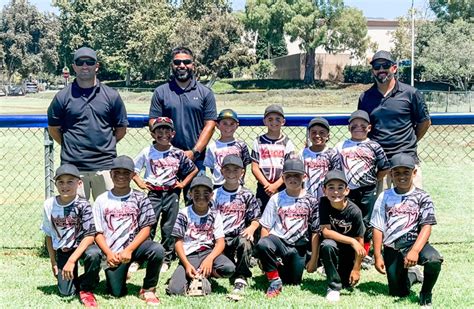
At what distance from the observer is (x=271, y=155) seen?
5750mm

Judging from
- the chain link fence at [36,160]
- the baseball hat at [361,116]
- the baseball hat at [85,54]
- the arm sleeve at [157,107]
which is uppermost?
the baseball hat at [85,54]

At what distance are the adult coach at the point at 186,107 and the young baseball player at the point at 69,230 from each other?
1297 mm

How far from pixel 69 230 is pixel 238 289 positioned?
154 cm

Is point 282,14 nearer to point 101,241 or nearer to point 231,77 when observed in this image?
point 231,77

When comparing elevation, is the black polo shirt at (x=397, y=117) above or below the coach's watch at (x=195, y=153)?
above

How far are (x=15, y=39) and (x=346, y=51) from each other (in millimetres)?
39154

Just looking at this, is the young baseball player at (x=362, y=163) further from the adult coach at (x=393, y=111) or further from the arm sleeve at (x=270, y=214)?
the arm sleeve at (x=270, y=214)

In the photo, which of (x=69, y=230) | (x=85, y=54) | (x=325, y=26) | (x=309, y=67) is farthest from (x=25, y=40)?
(x=69, y=230)

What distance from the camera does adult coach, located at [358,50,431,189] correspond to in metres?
5.70

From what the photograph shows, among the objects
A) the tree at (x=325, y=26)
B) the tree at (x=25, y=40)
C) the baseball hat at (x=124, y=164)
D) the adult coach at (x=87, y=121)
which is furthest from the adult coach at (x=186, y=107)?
the tree at (x=25, y=40)

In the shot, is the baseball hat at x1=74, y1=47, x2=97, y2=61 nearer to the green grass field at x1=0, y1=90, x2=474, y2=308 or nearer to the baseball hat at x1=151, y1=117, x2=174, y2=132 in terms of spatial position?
the baseball hat at x1=151, y1=117, x2=174, y2=132

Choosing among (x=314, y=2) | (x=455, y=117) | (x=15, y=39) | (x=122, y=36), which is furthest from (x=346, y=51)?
(x=455, y=117)

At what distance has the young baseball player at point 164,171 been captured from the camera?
5777 mm

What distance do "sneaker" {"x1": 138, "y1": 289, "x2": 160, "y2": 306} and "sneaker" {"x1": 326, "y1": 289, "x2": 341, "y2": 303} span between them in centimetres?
141
